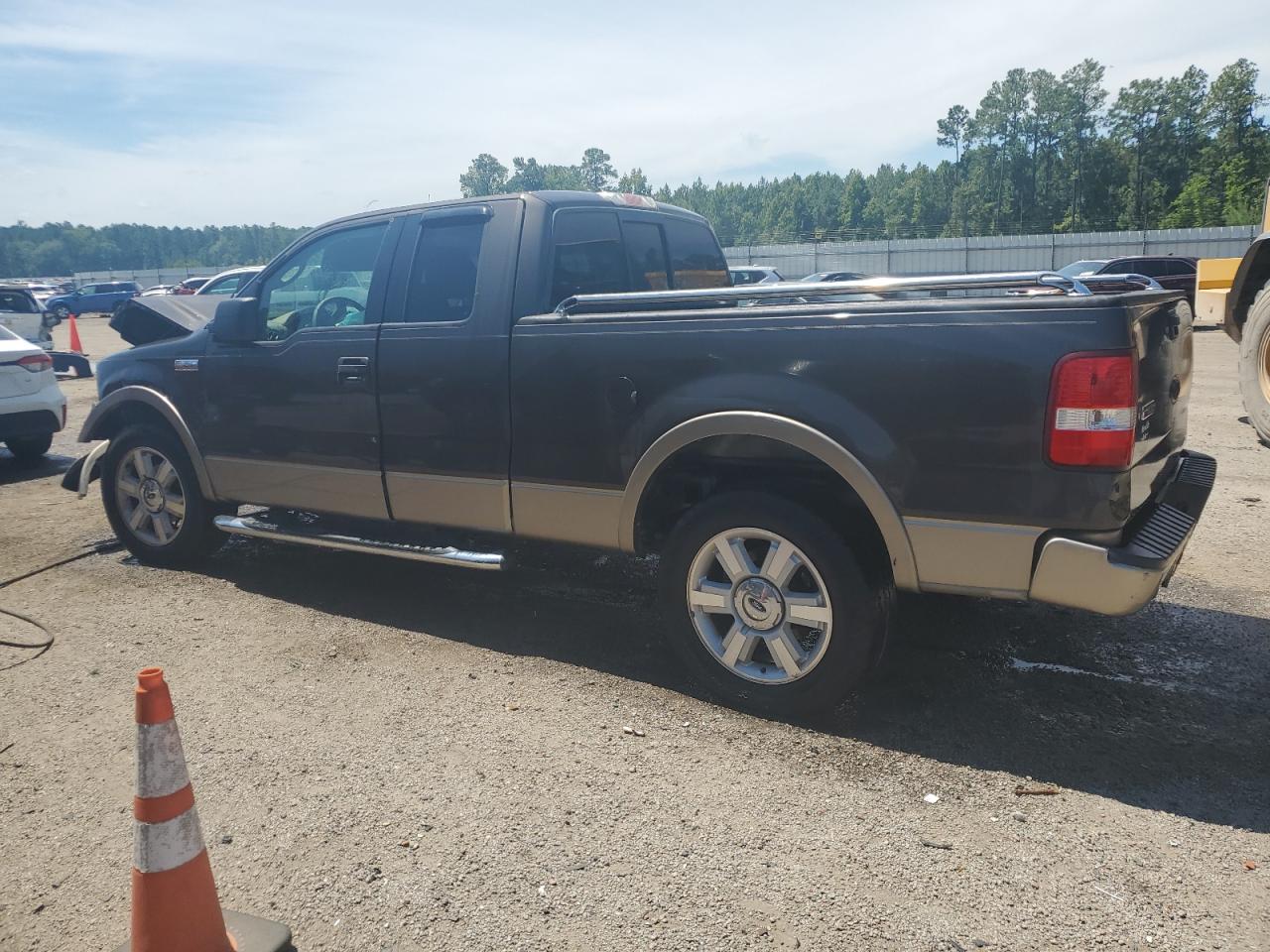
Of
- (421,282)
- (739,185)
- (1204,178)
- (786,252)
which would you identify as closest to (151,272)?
(786,252)

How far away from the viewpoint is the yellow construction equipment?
7.70 metres

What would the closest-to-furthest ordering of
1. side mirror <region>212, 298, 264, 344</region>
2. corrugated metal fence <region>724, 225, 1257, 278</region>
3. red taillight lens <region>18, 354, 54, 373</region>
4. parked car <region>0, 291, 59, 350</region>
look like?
side mirror <region>212, 298, 264, 344</region>, red taillight lens <region>18, 354, 54, 373</region>, parked car <region>0, 291, 59, 350</region>, corrugated metal fence <region>724, 225, 1257, 278</region>

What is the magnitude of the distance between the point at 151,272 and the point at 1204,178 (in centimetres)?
8473

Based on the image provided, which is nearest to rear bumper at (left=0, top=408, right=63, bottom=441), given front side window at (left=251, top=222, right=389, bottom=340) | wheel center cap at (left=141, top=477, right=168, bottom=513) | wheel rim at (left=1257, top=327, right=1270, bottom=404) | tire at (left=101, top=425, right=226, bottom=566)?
tire at (left=101, top=425, right=226, bottom=566)

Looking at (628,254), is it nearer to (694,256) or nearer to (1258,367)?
(694,256)

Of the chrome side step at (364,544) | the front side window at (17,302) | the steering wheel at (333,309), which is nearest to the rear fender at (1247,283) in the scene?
the chrome side step at (364,544)

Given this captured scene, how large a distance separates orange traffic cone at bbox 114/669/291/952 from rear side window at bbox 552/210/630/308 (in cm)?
270

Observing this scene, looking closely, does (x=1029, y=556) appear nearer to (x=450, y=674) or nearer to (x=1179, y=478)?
(x=1179, y=478)

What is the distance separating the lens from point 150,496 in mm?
6035

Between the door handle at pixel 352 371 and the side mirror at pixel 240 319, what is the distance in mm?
718

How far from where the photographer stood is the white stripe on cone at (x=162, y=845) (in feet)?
7.84

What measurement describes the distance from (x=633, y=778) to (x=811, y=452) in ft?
4.44

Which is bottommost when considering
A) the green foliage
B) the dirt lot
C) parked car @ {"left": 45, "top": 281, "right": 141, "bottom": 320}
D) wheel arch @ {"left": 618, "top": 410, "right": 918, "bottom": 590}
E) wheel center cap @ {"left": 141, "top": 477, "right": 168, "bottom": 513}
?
the dirt lot

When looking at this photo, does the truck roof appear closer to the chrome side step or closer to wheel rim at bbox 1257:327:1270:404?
the chrome side step
